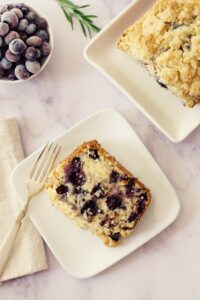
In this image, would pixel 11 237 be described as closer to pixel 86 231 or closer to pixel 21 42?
pixel 86 231

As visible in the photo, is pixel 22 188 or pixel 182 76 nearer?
pixel 182 76

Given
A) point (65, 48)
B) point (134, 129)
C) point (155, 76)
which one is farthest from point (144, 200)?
point (65, 48)

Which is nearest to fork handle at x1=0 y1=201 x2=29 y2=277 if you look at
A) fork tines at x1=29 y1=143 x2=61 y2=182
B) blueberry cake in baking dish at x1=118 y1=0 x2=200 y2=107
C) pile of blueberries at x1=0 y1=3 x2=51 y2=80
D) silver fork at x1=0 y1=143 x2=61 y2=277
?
silver fork at x1=0 y1=143 x2=61 y2=277

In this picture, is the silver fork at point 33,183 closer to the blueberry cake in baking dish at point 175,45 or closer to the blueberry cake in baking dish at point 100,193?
the blueberry cake in baking dish at point 100,193

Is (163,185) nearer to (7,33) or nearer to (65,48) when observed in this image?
(65,48)

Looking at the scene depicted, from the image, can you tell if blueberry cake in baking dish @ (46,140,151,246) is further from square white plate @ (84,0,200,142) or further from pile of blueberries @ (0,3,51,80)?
pile of blueberries @ (0,3,51,80)

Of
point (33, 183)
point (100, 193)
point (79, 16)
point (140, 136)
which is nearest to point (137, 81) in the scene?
point (140, 136)
